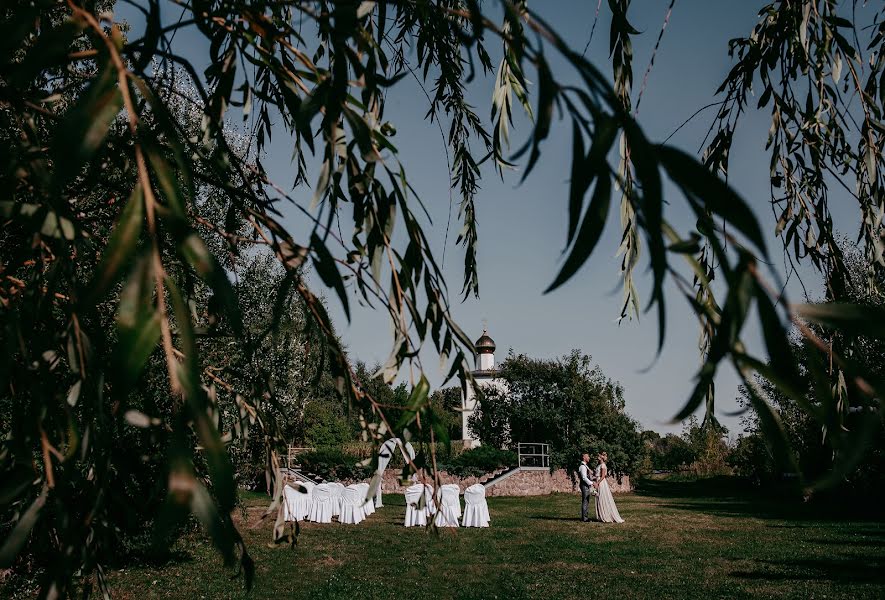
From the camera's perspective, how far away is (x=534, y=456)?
2475 centimetres

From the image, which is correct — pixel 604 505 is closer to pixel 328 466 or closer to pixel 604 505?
pixel 604 505

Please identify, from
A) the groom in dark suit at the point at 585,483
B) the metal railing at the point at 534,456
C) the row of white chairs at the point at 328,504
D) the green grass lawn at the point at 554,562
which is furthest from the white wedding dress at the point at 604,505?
the metal railing at the point at 534,456

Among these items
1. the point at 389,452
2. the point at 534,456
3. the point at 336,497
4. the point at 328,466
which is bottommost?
the point at 336,497

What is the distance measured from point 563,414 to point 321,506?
13877 mm

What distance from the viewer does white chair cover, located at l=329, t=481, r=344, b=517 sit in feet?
44.9

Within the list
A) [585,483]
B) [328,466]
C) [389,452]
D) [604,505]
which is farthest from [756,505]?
[389,452]

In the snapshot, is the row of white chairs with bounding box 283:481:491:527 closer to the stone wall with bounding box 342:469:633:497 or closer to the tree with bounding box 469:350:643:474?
the stone wall with bounding box 342:469:633:497

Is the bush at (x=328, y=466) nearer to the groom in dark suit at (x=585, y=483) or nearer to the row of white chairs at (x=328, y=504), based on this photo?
the row of white chairs at (x=328, y=504)

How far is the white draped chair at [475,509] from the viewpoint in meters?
12.8

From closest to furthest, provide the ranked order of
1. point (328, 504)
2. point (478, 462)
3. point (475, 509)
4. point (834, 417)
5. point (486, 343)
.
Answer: point (834, 417) < point (475, 509) < point (328, 504) < point (478, 462) < point (486, 343)

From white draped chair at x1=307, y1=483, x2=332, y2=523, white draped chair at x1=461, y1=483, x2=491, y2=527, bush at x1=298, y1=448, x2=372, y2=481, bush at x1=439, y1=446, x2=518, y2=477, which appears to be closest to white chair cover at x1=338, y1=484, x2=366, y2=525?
white draped chair at x1=307, y1=483, x2=332, y2=523

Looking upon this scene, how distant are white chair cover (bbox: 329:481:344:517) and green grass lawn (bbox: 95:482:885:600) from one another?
0.80 m

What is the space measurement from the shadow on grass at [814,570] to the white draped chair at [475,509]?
5477 mm

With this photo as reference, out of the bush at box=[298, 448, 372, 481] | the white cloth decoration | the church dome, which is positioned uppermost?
the church dome
